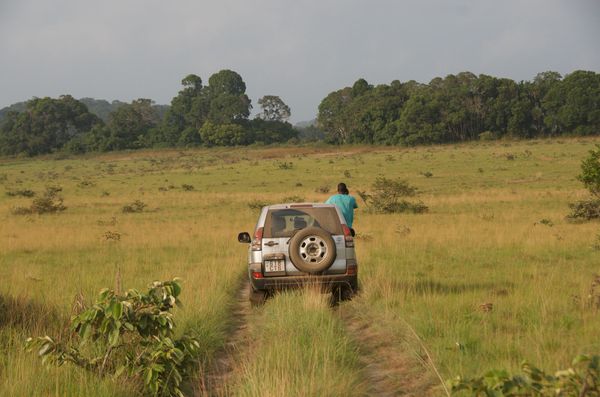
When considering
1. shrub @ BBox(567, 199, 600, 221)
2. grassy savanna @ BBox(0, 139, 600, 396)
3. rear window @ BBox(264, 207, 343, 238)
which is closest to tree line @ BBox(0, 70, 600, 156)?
grassy savanna @ BBox(0, 139, 600, 396)

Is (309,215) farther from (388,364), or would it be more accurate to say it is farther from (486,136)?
(486,136)

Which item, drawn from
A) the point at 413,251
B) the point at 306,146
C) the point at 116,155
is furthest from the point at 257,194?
the point at 116,155

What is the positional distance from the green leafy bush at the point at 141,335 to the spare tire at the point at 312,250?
3560 mm

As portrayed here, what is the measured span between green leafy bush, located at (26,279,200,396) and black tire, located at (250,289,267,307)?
384 centimetres

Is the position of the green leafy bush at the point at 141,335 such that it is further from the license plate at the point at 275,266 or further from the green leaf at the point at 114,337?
the license plate at the point at 275,266

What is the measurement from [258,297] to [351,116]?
298 ft

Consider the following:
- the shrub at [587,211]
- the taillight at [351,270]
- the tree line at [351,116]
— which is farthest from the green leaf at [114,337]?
the tree line at [351,116]

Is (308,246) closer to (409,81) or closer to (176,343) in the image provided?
(176,343)

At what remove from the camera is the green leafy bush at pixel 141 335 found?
17.2 feet

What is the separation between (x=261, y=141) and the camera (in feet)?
336

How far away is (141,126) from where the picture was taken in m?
112

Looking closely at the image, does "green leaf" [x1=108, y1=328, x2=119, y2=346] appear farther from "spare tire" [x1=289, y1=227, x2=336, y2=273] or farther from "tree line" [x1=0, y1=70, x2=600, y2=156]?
"tree line" [x1=0, y1=70, x2=600, y2=156]

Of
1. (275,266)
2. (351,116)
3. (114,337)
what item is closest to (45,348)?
(114,337)

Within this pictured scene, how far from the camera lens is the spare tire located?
9.22m
